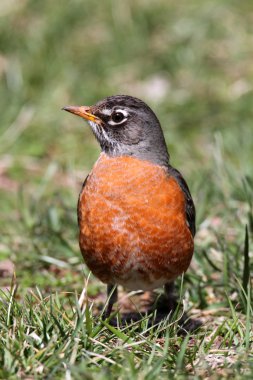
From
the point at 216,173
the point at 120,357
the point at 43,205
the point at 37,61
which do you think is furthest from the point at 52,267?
the point at 37,61

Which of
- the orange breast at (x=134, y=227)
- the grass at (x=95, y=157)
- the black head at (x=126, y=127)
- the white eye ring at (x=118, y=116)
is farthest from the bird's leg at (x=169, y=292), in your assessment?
the white eye ring at (x=118, y=116)

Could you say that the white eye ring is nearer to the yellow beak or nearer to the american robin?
the yellow beak

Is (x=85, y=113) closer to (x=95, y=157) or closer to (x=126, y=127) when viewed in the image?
(x=126, y=127)

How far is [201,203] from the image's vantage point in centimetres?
662

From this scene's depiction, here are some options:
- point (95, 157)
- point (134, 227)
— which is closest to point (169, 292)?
point (134, 227)

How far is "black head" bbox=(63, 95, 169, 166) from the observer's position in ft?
17.7

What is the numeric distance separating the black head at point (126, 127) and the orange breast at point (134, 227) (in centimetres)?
29

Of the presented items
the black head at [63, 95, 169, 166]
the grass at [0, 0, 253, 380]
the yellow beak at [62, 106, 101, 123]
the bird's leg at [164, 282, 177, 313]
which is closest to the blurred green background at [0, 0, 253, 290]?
the grass at [0, 0, 253, 380]

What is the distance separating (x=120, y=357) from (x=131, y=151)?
5.86ft

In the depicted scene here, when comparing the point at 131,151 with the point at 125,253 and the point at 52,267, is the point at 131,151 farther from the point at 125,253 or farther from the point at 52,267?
the point at 52,267

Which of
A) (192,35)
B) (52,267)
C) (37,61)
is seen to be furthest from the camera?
(192,35)

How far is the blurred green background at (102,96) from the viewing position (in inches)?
253

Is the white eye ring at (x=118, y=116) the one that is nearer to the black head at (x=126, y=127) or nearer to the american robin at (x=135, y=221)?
the black head at (x=126, y=127)

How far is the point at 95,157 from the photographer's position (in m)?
8.50
